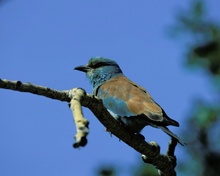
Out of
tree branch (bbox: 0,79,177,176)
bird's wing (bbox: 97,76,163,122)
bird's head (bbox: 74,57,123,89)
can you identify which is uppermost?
bird's head (bbox: 74,57,123,89)

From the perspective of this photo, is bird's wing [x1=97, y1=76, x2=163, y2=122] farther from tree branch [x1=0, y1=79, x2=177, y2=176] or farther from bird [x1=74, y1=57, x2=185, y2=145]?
tree branch [x1=0, y1=79, x2=177, y2=176]

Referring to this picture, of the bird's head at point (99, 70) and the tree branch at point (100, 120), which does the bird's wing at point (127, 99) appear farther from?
the tree branch at point (100, 120)

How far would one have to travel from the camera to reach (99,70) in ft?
20.7

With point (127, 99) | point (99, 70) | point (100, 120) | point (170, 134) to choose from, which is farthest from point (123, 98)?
point (100, 120)

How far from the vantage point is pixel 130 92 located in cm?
547

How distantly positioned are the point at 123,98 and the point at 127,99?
79 mm

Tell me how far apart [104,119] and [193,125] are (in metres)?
0.63

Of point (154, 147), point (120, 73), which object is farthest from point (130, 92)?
point (154, 147)

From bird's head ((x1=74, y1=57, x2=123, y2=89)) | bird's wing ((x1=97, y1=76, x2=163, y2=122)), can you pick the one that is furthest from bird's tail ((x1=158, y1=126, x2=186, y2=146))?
bird's head ((x1=74, y1=57, x2=123, y2=89))

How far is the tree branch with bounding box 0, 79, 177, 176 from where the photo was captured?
8.72 ft

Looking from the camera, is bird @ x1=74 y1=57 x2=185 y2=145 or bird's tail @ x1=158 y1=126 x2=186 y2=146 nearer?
bird's tail @ x1=158 y1=126 x2=186 y2=146

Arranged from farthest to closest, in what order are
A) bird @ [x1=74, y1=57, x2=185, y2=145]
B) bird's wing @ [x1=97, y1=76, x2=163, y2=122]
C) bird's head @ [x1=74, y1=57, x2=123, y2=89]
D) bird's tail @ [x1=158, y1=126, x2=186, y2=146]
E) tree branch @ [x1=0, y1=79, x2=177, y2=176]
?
1. bird's head @ [x1=74, y1=57, x2=123, y2=89]
2. bird's wing @ [x1=97, y1=76, x2=163, y2=122]
3. bird @ [x1=74, y1=57, x2=185, y2=145]
4. bird's tail @ [x1=158, y1=126, x2=186, y2=146]
5. tree branch @ [x1=0, y1=79, x2=177, y2=176]

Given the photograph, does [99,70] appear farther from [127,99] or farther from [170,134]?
[170,134]

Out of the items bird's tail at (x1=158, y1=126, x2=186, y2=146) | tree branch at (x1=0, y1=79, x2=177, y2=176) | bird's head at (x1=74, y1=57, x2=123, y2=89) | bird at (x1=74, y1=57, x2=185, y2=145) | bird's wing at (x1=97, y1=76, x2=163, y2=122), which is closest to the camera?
tree branch at (x1=0, y1=79, x2=177, y2=176)
